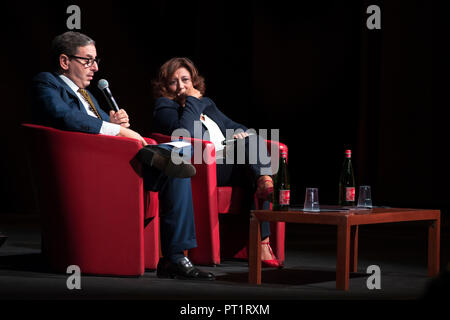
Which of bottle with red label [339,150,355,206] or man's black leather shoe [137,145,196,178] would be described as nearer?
man's black leather shoe [137,145,196,178]

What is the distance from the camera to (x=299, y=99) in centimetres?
734

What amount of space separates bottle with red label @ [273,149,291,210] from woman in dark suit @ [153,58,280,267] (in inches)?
7.9

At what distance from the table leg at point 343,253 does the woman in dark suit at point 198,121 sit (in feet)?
2.26

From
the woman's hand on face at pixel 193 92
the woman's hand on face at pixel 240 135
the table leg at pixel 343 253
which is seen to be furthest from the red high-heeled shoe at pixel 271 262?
the woman's hand on face at pixel 193 92

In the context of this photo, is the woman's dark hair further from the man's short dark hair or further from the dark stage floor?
the dark stage floor

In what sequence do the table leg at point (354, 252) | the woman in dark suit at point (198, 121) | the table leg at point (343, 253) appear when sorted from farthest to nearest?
the woman in dark suit at point (198, 121) → the table leg at point (354, 252) → the table leg at point (343, 253)

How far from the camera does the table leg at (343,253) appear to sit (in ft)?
8.28

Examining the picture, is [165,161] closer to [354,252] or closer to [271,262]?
[271,262]

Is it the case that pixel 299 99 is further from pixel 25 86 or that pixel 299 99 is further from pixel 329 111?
pixel 25 86

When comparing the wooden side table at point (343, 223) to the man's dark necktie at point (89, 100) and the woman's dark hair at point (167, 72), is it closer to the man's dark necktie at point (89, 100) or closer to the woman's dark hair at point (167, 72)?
the man's dark necktie at point (89, 100)

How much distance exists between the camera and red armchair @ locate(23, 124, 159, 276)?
9.14ft

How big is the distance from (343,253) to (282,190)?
38 cm

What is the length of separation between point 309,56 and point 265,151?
411 centimetres

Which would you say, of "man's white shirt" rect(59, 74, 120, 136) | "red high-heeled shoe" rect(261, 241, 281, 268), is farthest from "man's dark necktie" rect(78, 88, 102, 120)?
"red high-heeled shoe" rect(261, 241, 281, 268)
